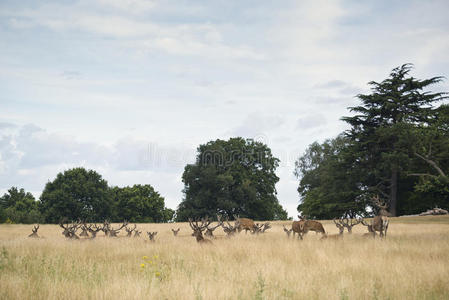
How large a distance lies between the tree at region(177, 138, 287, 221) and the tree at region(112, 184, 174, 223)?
12.1 metres

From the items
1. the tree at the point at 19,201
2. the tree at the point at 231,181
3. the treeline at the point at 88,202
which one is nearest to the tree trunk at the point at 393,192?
the tree at the point at 231,181

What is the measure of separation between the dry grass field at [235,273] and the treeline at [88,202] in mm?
40681

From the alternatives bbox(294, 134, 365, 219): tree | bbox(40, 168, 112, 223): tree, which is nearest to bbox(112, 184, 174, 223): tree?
bbox(40, 168, 112, 223): tree

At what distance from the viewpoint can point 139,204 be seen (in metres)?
60.8

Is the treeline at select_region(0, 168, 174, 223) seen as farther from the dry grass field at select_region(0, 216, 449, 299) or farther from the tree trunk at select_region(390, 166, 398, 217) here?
the dry grass field at select_region(0, 216, 449, 299)

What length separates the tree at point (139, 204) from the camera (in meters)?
61.1

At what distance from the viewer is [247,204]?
165 feet

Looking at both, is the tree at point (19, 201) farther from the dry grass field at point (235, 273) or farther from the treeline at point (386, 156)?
the dry grass field at point (235, 273)

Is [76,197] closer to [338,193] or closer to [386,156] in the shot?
[338,193]

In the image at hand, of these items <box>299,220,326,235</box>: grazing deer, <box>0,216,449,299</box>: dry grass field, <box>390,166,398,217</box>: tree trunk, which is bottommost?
<box>0,216,449,299</box>: dry grass field

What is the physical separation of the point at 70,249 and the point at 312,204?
3898 cm

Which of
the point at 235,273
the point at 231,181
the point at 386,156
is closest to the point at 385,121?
the point at 386,156

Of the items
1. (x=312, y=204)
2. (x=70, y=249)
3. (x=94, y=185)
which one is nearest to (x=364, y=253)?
(x=70, y=249)

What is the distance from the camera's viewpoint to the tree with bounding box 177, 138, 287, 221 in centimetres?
4831
